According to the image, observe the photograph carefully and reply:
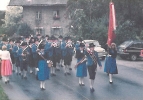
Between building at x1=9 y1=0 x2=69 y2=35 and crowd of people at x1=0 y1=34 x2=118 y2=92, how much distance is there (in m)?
25.7

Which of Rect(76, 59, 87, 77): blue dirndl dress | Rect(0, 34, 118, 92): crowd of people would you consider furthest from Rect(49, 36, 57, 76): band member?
Rect(76, 59, 87, 77): blue dirndl dress

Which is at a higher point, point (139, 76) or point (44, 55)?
point (44, 55)

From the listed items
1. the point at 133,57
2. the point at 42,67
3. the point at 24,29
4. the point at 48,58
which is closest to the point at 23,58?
the point at 48,58

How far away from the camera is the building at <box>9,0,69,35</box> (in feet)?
152

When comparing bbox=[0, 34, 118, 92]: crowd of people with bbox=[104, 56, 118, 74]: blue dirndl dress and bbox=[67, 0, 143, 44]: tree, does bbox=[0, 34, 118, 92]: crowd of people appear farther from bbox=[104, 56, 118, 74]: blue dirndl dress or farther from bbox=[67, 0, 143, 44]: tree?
bbox=[67, 0, 143, 44]: tree

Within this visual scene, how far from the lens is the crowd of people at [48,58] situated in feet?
45.1

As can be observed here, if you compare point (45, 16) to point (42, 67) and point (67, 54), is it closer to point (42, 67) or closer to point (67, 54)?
point (67, 54)

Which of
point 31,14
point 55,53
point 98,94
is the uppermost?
point 31,14

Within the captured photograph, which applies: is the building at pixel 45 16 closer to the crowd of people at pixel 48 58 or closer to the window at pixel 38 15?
the window at pixel 38 15

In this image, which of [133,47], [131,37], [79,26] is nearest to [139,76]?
[133,47]

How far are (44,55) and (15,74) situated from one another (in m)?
5.47

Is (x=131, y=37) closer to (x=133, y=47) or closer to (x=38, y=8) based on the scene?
(x=133, y=47)

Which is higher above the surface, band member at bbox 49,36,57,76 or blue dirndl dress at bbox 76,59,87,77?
band member at bbox 49,36,57,76

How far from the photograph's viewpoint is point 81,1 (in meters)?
36.4
